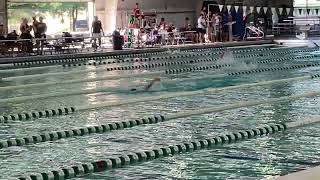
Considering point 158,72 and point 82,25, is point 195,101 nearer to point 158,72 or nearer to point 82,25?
point 158,72

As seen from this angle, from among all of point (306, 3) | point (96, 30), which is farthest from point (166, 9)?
point (306, 3)

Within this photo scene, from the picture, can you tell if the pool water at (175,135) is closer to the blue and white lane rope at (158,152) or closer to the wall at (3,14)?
the blue and white lane rope at (158,152)

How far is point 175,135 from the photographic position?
6492 millimetres

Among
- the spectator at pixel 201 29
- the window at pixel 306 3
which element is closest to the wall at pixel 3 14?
the spectator at pixel 201 29

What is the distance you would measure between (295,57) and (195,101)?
739 cm

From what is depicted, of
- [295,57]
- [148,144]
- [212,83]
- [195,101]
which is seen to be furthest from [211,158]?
[295,57]

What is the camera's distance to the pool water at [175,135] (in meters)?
5.22

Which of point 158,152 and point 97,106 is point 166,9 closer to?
point 97,106

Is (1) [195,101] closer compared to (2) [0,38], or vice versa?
(1) [195,101]

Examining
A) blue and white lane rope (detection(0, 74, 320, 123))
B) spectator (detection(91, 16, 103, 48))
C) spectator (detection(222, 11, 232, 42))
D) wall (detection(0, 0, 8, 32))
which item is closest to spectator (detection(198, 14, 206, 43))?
spectator (detection(222, 11, 232, 42))

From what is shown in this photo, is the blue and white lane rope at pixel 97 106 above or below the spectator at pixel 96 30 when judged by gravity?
below

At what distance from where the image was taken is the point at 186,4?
24.0 metres

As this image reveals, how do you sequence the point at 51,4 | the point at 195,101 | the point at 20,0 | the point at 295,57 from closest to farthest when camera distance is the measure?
the point at 195,101 → the point at 295,57 → the point at 20,0 → the point at 51,4

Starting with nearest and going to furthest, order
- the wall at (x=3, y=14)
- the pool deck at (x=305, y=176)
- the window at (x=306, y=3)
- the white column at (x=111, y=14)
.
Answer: the pool deck at (x=305, y=176), the wall at (x=3, y=14), the white column at (x=111, y=14), the window at (x=306, y=3)
